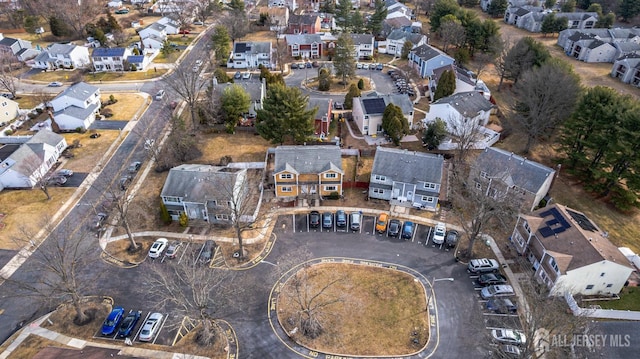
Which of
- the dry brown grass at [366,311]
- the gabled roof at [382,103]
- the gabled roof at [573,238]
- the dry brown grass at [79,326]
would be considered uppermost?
the gabled roof at [382,103]

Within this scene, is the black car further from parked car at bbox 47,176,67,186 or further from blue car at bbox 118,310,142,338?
parked car at bbox 47,176,67,186

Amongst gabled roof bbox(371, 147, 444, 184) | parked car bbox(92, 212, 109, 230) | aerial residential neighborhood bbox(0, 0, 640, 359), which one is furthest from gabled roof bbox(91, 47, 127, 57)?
gabled roof bbox(371, 147, 444, 184)

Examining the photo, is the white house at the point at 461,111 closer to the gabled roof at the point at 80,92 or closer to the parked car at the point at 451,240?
the parked car at the point at 451,240

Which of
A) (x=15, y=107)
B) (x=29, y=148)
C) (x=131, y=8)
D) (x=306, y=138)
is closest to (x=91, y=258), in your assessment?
(x=29, y=148)

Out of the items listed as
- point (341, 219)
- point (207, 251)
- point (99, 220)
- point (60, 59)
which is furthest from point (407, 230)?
point (60, 59)

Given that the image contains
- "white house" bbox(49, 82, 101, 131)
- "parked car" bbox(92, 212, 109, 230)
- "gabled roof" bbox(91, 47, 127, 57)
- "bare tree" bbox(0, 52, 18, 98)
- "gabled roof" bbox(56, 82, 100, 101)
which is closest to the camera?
"parked car" bbox(92, 212, 109, 230)

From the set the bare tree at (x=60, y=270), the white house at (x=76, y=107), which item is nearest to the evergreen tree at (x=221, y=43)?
the white house at (x=76, y=107)
